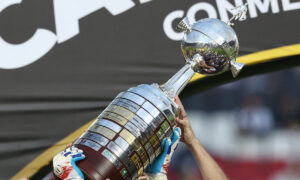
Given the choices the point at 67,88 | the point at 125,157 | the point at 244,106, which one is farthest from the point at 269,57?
the point at 125,157

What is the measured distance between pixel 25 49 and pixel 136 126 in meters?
0.82

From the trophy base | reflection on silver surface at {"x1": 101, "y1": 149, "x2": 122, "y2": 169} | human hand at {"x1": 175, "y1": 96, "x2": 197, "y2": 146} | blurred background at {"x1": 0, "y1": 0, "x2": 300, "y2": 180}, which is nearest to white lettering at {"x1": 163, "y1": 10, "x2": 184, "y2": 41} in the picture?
blurred background at {"x1": 0, "y1": 0, "x2": 300, "y2": 180}

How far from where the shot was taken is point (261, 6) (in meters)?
1.83

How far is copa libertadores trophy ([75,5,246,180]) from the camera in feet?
2.41

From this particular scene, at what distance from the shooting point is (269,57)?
1.86m

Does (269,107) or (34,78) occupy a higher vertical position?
(34,78)

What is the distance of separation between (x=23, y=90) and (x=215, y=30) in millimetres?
789

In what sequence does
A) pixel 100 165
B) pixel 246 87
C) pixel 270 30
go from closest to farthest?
pixel 100 165 < pixel 270 30 < pixel 246 87

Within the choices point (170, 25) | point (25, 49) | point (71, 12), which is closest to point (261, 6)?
point (170, 25)

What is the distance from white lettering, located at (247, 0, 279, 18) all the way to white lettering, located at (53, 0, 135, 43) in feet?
1.92

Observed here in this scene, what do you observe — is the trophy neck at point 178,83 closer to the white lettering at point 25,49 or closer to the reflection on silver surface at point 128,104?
the reflection on silver surface at point 128,104

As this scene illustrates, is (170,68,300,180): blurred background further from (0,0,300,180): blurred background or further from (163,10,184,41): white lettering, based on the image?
(163,10,184,41): white lettering

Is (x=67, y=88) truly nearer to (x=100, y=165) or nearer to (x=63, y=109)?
(x=63, y=109)

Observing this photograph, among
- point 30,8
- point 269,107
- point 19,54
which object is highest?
point 30,8
